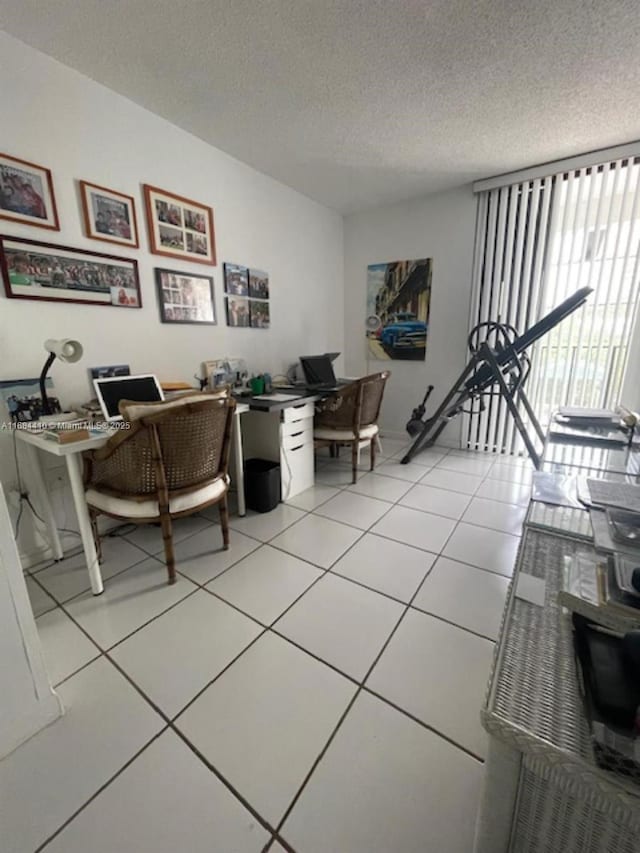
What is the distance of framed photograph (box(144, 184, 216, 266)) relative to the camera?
7.18ft

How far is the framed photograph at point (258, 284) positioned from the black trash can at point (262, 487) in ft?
5.01

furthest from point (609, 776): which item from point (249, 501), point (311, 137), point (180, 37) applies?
point (311, 137)

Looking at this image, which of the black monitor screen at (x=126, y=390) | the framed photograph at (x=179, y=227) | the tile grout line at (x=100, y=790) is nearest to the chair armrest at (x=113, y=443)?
the black monitor screen at (x=126, y=390)

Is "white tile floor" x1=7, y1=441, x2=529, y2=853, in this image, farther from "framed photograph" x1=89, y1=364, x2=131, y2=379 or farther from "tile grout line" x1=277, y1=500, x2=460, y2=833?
"framed photograph" x1=89, y1=364, x2=131, y2=379

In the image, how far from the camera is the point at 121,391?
1901 millimetres

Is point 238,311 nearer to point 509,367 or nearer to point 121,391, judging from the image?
point 121,391

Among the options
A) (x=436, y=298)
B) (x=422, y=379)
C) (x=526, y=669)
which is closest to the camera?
(x=526, y=669)

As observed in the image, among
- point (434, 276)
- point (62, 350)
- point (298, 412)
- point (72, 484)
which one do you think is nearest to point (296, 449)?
point (298, 412)

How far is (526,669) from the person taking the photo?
674mm

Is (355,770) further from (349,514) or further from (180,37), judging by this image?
(180,37)

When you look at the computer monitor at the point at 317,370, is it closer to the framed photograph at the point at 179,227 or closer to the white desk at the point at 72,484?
the framed photograph at the point at 179,227

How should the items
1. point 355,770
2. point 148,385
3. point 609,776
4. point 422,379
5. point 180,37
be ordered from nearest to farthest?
point 609,776
point 355,770
point 180,37
point 148,385
point 422,379

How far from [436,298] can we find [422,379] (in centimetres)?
84

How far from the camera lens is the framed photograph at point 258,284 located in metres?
2.92
